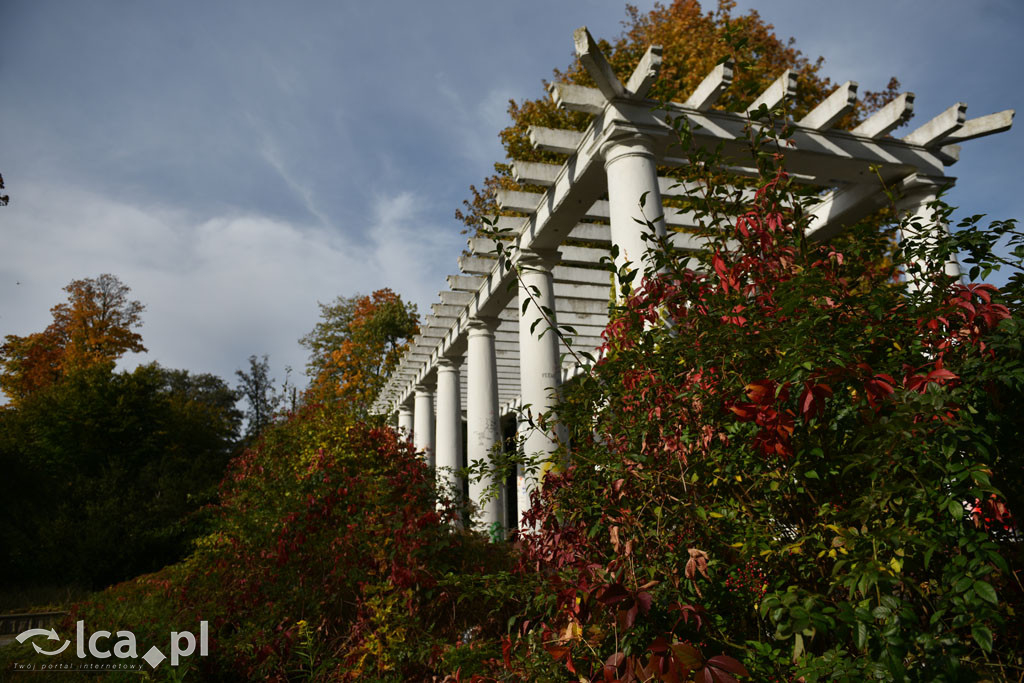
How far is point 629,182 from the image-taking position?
634cm

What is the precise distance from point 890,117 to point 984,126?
174 cm

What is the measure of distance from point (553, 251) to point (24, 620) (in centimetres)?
1147

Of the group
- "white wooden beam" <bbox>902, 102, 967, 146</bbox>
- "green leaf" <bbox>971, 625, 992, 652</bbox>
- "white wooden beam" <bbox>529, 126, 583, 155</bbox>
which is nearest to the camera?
"green leaf" <bbox>971, 625, 992, 652</bbox>

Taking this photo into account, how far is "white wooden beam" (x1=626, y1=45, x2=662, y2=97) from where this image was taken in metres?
5.91

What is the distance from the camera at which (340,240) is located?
12047 mm

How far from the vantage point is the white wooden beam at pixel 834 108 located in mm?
6867

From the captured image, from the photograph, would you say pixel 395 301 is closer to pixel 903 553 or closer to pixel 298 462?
pixel 298 462

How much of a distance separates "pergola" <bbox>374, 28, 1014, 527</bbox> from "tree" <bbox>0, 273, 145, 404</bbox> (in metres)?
34.5

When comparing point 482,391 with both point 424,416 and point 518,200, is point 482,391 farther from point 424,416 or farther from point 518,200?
point 424,416

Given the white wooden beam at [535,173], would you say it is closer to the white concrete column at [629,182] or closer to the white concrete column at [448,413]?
the white concrete column at [629,182]

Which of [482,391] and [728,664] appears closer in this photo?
[728,664]

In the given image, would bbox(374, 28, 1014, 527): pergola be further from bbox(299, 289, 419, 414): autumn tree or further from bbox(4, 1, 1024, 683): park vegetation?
bbox(299, 289, 419, 414): autumn tree

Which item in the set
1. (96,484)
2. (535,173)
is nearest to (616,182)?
(535,173)

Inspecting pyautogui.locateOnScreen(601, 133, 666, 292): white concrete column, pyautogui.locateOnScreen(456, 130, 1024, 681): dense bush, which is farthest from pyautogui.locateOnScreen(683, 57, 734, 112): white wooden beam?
pyautogui.locateOnScreen(456, 130, 1024, 681): dense bush
